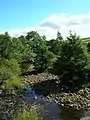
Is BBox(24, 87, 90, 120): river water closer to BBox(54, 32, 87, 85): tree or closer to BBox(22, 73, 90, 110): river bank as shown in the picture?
BBox(22, 73, 90, 110): river bank

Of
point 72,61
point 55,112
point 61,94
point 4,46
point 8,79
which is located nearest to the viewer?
point 55,112

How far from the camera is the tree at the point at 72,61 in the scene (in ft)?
119

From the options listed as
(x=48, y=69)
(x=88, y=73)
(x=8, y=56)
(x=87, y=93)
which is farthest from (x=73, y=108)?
(x=8, y=56)

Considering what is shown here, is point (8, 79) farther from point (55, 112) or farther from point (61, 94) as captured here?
point (55, 112)

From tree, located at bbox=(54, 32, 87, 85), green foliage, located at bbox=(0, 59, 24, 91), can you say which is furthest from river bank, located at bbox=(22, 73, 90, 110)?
green foliage, located at bbox=(0, 59, 24, 91)

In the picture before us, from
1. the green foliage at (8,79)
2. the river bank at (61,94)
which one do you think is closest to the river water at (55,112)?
the river bank at (61,94)

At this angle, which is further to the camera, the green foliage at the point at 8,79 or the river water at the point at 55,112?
the green foliage at the point at 8,79

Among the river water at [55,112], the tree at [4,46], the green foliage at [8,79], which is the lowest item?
the river water at [55,112]

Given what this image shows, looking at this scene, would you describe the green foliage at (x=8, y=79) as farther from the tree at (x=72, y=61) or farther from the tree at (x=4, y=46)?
the tree at (x=4, y=46)

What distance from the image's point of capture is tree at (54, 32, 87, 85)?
119 feet

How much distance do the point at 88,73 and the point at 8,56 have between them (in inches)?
951

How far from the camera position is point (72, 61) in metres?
36.5

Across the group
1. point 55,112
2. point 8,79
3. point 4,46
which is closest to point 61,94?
point 55,112

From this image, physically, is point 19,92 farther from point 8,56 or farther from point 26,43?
point 26,43
